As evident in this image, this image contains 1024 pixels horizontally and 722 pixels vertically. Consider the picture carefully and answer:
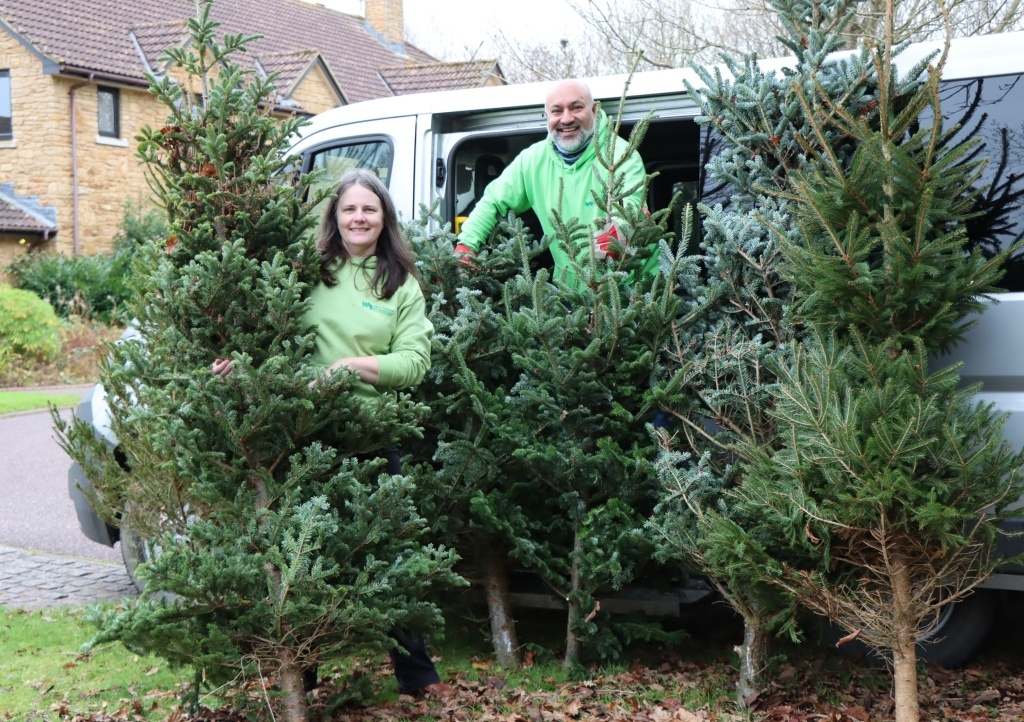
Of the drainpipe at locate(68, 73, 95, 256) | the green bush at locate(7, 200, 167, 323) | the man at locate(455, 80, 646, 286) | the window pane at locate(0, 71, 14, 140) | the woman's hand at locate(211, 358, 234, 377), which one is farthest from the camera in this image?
the window pane at locate(0, 71, 14, 140)

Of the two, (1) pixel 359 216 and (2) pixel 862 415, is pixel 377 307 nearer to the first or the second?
(1) pixel 359 216

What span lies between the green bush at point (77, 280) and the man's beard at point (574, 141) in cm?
1909

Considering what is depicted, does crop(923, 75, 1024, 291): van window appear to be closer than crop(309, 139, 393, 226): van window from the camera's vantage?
Yes

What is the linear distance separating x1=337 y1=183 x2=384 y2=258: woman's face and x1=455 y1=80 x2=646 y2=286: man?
0.91 meters

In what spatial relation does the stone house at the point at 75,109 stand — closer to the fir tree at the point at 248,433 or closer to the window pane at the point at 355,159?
the window pane at the point at 355,159

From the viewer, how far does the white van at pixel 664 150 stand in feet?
14.5

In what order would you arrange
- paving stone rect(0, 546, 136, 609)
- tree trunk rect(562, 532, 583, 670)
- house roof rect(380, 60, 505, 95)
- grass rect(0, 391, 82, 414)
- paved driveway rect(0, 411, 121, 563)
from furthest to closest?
house roof rect(380, 60, 505, 95) < grass rect(0, 391, 82, 414) < paved driveway rect(0, 411, 121, 563) < paving stone rect(0, 546, 136, 609) < tree trunk rect(562, 532, 583, 670)

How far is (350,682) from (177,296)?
180 cm

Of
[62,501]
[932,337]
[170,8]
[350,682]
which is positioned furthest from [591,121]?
[170,8]

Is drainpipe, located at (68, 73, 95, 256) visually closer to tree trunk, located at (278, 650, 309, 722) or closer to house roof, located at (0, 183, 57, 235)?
house roof, located at (0, 183, 57, 235)

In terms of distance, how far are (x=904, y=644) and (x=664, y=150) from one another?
3232mm

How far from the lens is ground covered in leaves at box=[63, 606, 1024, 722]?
4.48 metres

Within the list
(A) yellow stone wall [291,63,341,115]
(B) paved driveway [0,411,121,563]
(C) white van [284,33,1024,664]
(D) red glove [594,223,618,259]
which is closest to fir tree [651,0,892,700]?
(C) white van [284,33,1024,664]

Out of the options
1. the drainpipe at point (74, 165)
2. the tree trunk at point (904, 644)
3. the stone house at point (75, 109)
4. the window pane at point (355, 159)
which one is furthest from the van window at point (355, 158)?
the drainpipe at point (74, 165)
